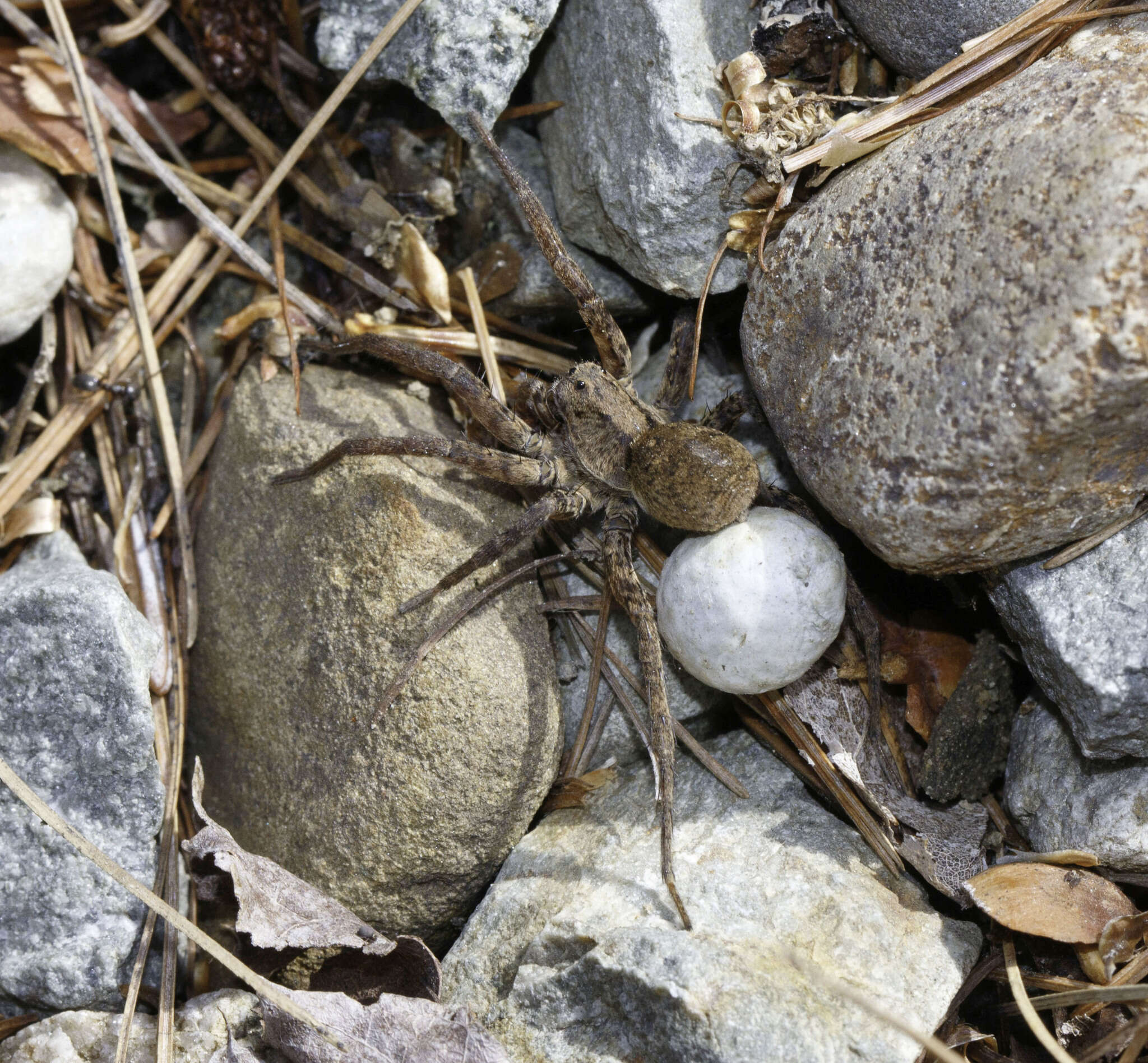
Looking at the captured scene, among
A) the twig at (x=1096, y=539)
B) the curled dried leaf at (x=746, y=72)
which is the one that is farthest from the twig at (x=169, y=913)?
the curled dried leaf at (x=746, y=72)

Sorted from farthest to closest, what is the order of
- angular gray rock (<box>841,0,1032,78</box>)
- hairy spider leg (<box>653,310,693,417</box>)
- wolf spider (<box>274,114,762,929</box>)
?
hairy spider leg (<box>653,310,693,417</box>), wolf spider (<box>274,114,762,929</box>), angular gray rock (<box>841,0,1032,78</box>)

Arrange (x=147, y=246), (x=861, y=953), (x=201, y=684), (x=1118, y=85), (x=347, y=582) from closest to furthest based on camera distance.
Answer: (x=1118, y=85)
(x=861, y=953)
(x=347, y=582)
(x=201, y=684)
(x=147, y=246)

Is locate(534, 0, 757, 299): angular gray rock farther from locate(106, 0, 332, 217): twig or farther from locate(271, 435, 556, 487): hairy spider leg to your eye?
locate(106, 0, 332, 217): twig

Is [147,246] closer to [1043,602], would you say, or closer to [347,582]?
[347,582]

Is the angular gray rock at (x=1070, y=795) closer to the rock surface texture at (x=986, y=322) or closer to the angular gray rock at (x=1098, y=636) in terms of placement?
the angular gray rock at (x=1098, y=636)

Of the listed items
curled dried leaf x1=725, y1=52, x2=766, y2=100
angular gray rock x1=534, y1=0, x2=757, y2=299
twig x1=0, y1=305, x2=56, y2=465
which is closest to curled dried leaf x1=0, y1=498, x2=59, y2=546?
twig x1=0, y1=305, x2=56, y2=465

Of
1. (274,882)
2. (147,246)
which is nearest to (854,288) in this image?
(274,882)
